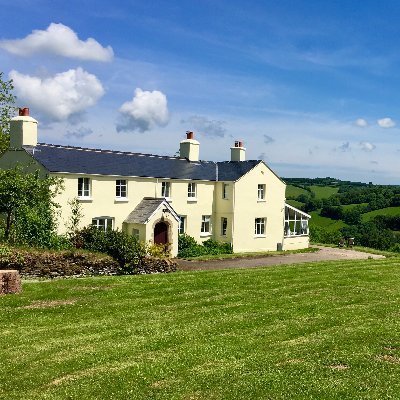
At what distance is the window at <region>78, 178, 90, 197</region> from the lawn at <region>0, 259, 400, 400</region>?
527 inches

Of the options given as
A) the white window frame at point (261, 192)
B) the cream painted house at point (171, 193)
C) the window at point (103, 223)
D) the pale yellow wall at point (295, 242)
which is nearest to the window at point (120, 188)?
the cream painted house at point (171, 193)

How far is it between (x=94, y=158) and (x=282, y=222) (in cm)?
1981

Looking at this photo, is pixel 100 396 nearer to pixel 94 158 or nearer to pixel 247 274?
pixel 247 274

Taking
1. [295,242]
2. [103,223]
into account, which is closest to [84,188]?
[103,223]

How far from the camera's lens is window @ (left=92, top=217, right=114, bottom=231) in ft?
118

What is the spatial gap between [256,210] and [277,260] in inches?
323

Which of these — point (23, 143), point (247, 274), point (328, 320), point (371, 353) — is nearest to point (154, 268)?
point (247, 274)

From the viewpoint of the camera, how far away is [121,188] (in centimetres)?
3769

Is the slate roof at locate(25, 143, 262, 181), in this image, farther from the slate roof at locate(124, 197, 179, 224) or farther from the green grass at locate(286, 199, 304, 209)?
the green grass at locate(286, 199, 304, 209)

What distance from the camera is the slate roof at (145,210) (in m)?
36.5

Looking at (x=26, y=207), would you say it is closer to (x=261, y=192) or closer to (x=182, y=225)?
(x=182, y=225)

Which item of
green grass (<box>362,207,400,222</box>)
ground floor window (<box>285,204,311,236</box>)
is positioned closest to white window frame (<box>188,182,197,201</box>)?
ground floor window (<box>285,204,311,236</box>)

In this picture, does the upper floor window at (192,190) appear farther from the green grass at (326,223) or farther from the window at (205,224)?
the green grass at (326,223)

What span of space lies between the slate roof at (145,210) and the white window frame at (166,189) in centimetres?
215
